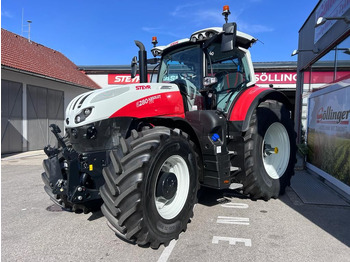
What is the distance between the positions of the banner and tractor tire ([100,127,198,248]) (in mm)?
3493

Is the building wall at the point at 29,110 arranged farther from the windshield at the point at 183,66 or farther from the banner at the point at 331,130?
the banner at the point at 331,130

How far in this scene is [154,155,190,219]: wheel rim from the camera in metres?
3.14

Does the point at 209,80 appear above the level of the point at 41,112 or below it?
above

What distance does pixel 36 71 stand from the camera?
463 inches

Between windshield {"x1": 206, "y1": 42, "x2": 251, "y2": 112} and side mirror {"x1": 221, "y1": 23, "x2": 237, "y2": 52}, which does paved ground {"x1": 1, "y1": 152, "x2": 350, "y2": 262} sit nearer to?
windshield {"x1": 206, "y1": 42, "x2": 251, "y2": 112}

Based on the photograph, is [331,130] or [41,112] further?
[41,112]

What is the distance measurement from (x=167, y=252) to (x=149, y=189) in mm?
719

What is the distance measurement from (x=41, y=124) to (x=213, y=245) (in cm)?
1167

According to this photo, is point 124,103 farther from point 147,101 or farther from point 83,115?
point 83,115

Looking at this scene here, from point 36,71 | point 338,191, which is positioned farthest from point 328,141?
point 36,71

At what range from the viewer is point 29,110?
11797mm

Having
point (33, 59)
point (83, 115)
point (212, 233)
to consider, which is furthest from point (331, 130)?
point (33, 59)

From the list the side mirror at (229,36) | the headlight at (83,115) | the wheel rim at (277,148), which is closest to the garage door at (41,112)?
the headlight at (83,115)

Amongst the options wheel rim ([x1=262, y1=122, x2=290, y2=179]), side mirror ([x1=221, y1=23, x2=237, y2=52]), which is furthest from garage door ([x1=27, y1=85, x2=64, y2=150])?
side mirror ([x1=221, y1=23, x2=237, y2=52])
